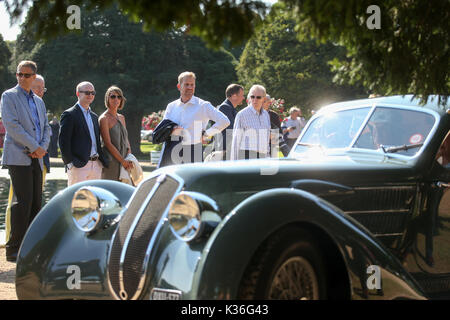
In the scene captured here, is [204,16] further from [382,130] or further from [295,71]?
[295,71]

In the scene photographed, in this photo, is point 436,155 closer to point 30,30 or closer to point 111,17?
point 30,30

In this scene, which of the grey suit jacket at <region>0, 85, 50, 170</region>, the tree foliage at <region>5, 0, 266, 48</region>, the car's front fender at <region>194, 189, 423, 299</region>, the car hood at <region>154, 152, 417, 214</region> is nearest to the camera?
the car's front fender at <region>194, 189, 423, 299</region>

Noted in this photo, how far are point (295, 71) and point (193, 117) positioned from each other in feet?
112

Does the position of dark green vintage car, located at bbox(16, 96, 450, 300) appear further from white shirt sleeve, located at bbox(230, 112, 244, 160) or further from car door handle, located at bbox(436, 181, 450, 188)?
white shirt sleeve, located at bbox(230, 112, 244, 160)

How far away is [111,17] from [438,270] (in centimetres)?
3518

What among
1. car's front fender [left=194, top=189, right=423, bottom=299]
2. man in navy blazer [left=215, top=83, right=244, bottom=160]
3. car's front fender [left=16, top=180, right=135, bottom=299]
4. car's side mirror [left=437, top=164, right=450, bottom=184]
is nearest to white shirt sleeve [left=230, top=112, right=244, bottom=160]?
man in navy blazer [left=215, top=83, right=244, bottom=160]

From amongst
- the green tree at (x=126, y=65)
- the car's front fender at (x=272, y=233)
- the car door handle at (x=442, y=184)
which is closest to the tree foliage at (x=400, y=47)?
the car door handle at (x=442, y=184)

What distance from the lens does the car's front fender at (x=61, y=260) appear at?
12.3ft

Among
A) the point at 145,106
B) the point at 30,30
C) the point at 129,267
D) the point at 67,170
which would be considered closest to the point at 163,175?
the point at 129,267

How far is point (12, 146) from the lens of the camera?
6.36m

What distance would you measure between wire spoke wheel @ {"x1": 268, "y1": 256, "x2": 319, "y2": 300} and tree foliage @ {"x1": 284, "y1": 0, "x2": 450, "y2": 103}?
1357 millimetres

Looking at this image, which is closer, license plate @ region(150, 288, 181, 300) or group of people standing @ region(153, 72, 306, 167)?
license plate @ region(150, 288, 181, 300)

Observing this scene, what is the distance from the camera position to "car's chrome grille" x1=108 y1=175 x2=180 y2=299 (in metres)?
3.45

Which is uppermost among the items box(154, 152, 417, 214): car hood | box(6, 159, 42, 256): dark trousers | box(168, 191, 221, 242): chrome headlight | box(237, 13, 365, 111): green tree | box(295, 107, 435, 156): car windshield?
box(237, 13, 365, 111): green tree
